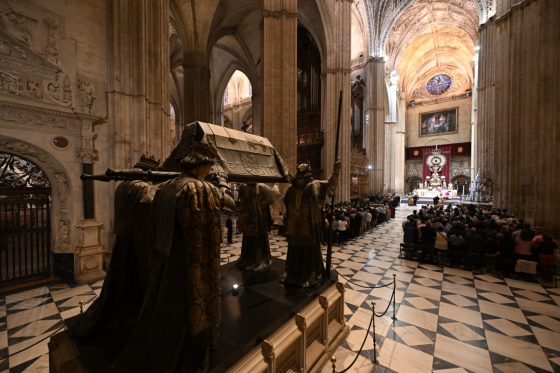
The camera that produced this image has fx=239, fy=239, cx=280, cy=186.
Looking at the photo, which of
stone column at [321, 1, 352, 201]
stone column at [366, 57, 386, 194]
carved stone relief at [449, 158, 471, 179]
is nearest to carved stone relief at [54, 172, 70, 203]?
stone column at [321, 1, 352, 201]

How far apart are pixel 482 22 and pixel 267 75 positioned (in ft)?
66.1

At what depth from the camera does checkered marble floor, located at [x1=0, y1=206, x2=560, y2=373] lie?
3.09 metres

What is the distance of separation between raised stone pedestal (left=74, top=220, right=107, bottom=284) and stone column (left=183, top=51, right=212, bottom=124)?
1046cm

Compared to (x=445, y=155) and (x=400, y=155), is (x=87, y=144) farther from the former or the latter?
(x=445, y=155)

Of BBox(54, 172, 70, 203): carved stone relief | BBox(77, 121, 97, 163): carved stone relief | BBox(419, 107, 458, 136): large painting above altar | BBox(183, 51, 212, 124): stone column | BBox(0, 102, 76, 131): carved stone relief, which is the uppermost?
BBox(419, 107, 458, 136): large painting above altar

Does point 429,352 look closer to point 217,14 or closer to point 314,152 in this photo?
point 314,152

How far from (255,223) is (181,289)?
2.33m

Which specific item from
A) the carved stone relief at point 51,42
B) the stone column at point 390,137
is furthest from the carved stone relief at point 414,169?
the carved stone relief at point 51,42

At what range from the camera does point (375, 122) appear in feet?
77.3

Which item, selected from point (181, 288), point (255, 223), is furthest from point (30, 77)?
point (181, 288)

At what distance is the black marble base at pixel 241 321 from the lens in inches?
78.4

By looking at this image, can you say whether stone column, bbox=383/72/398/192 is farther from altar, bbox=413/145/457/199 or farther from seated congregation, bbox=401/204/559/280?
seated congregation, bbox=401/204/559/280

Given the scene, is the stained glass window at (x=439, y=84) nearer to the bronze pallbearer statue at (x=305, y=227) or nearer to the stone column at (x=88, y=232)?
the bronze pallbearer statue at (x=305, y=227)

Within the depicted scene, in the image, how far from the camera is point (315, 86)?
1986 cm
